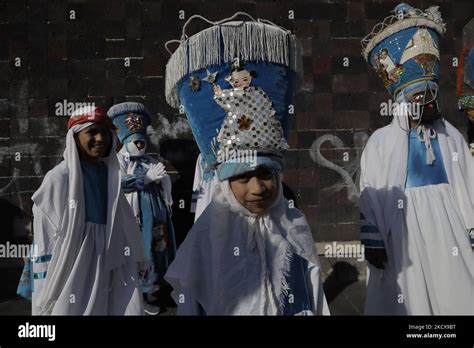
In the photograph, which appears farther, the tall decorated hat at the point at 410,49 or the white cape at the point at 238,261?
the tall decorated hat at the point at 410,49

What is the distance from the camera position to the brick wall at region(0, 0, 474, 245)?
6.89 m

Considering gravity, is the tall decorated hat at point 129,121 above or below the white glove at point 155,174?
above

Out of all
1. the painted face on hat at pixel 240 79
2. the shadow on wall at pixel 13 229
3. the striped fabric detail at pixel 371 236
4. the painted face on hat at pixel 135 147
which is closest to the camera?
the painted face on hat at pixel 240 79

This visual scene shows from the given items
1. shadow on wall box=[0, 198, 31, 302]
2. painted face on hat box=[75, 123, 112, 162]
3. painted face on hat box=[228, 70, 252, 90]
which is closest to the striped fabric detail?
painted face on hat box=[228, 70, 252, 90]

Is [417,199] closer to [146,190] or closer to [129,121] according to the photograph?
[146,190]

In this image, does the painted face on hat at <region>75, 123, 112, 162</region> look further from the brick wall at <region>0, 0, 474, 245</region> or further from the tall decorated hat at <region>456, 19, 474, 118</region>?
the tall decorated hat at <region>456, 19, 474, 118</region>

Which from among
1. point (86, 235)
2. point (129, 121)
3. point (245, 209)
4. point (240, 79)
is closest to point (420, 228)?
point (245, 209)

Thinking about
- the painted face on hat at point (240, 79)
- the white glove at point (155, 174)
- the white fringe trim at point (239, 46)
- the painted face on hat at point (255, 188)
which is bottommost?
the painted face on hat at point (255, 188)

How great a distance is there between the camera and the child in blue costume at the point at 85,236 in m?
4.00

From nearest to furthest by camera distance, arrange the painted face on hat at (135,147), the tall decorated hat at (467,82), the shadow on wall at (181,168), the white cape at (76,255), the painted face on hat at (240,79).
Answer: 1. the painted face on hat at (240,79)
2. the white cape at (76,255)
3. the tall decorated hat at (467,82)
4. the painted face on hat at (135,147)
5. the shadow on wall at (181,168)

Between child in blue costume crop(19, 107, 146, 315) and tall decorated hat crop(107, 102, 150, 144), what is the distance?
6.98ft

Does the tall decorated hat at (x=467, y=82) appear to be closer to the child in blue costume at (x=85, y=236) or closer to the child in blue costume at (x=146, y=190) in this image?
the child in blue costume at (x=146, y=190)

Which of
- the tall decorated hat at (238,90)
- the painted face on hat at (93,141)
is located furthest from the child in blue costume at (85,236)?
the tall decorated hat at (238,90)
